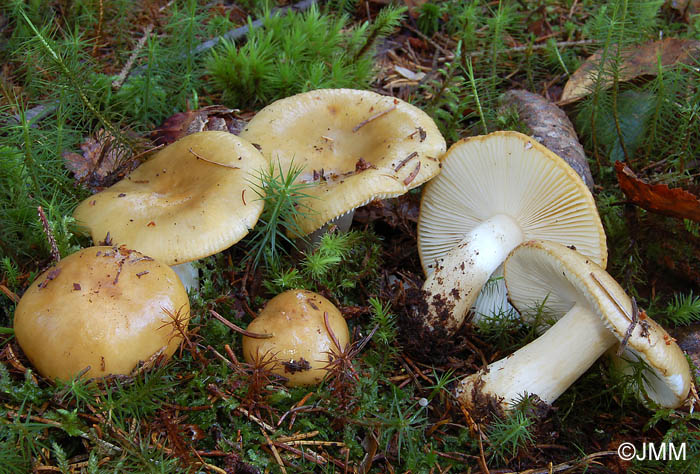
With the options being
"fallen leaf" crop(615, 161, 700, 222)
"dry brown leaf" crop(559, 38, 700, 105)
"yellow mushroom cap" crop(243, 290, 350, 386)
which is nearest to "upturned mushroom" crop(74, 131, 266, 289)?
"yellow mushroom cap" crop(243, 290, 350, 386)

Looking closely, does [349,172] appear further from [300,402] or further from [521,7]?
[521,7]

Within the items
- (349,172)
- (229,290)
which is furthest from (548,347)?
(229,290)

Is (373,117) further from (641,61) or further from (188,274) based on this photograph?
(641,61)

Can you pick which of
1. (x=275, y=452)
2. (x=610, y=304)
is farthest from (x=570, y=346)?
(x=275, y=452)

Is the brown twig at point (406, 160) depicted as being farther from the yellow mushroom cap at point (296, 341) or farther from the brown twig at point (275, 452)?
the brown twig at point (275, 452)

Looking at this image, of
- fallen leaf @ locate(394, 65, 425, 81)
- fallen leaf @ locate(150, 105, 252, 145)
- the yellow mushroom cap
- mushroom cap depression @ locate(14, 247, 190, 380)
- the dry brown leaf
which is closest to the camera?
mushroom cap depression @ locate(14, 247, 190, 380)

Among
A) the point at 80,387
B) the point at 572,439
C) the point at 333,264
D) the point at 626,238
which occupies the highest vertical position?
the point at 80,387

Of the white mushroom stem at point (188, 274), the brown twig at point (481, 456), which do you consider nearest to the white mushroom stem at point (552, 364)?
the brown twig at point (481, 456)

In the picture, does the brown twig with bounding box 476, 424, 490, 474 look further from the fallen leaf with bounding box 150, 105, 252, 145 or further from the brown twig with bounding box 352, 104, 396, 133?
the fallen leaf with bounding box 150, 105, 252, 145
